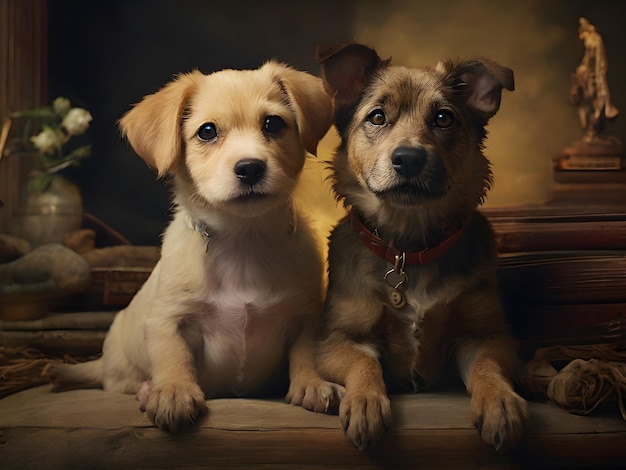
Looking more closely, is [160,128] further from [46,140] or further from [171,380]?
[46,140]

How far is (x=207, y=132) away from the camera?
1.91 m

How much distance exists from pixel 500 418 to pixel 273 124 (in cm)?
99

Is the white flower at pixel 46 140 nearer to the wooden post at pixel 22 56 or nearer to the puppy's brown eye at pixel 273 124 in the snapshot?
the wooden post at pixel 22 56

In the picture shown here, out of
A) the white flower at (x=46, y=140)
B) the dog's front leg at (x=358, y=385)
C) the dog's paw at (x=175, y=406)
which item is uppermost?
the white flower at (x=46, y=140)

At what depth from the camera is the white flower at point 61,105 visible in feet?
9.08

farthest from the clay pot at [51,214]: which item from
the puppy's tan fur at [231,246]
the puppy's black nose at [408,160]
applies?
the puppy's black nose at [408,160]

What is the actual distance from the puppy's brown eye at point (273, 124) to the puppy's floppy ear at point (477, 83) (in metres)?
0.51

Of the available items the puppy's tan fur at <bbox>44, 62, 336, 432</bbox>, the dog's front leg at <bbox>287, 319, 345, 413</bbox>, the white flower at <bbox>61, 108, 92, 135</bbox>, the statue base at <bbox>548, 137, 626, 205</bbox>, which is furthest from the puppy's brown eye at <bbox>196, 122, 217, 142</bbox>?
the statue base at <bbox>548, 137, 626, 205</bbox>

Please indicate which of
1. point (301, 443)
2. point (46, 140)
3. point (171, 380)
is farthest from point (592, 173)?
point (46, 140)

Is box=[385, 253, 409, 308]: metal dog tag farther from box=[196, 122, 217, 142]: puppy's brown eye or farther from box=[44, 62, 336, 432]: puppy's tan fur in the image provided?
box=[196, 122, 217, 142]: puppy's brown eye

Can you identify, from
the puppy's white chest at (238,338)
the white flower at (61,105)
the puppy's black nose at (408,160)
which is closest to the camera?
the puppy's black nose at (408,160)

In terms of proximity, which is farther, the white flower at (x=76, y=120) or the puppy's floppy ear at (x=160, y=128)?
the white flower at (x=76, y=120)

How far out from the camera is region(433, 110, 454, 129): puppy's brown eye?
6.36 feet

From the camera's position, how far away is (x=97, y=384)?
2311mm
